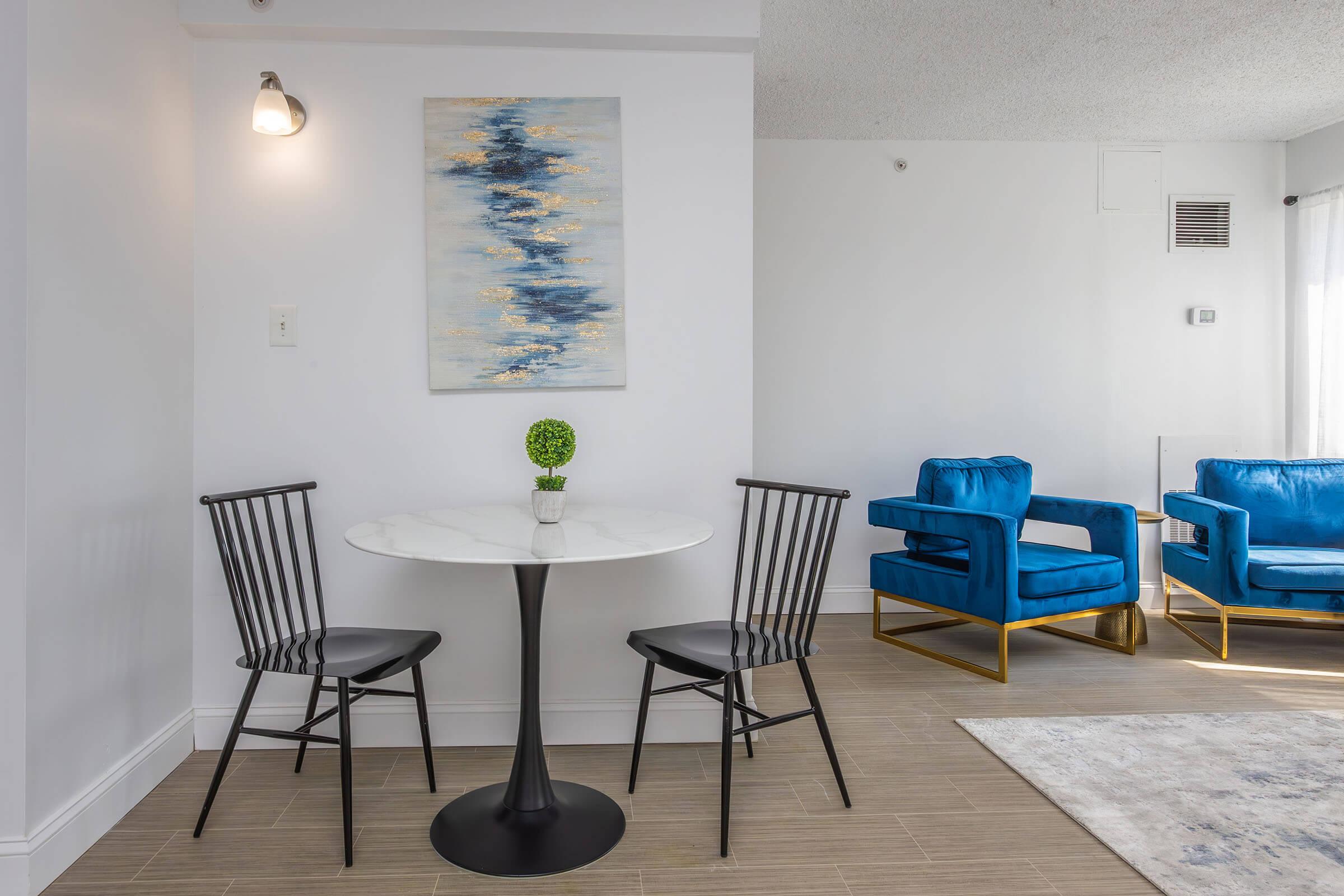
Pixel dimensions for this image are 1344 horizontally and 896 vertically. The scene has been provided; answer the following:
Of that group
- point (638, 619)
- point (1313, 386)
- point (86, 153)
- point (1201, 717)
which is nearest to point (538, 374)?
point (638, 619)

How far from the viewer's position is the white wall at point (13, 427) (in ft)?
5.44

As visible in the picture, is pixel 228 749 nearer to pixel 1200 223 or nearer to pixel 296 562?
pixel 296 562

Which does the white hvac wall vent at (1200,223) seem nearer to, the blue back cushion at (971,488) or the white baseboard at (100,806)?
the blue back cushion at (971,488)

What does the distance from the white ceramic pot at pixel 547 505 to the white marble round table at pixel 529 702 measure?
3cm

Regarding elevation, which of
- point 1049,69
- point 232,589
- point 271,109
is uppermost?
point 1049,69

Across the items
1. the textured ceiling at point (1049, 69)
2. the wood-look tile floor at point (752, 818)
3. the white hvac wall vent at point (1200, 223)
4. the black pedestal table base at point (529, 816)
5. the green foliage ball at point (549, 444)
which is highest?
the textured ceiling at point (1049, 69)

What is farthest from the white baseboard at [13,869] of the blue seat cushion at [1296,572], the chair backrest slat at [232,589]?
the blue seat cushion at [1296,572]

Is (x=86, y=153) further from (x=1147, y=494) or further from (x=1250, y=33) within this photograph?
(x=1147, y=494)

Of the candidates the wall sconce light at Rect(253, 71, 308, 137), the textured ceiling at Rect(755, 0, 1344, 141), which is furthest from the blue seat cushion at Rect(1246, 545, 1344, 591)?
the wall sconce light at Rect(253, 71, 308, 137)

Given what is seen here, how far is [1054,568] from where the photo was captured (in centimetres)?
322

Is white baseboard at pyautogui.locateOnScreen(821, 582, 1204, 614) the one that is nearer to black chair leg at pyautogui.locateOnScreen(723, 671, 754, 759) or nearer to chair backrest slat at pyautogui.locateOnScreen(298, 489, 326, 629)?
black chair leg at pyautogui.locateOnScreen(723, 671, 754, 759)

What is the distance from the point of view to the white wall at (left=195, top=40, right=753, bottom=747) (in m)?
2.44

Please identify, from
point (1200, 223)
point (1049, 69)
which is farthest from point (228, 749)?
point (1200, 223)

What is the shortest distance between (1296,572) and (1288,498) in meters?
0.67
